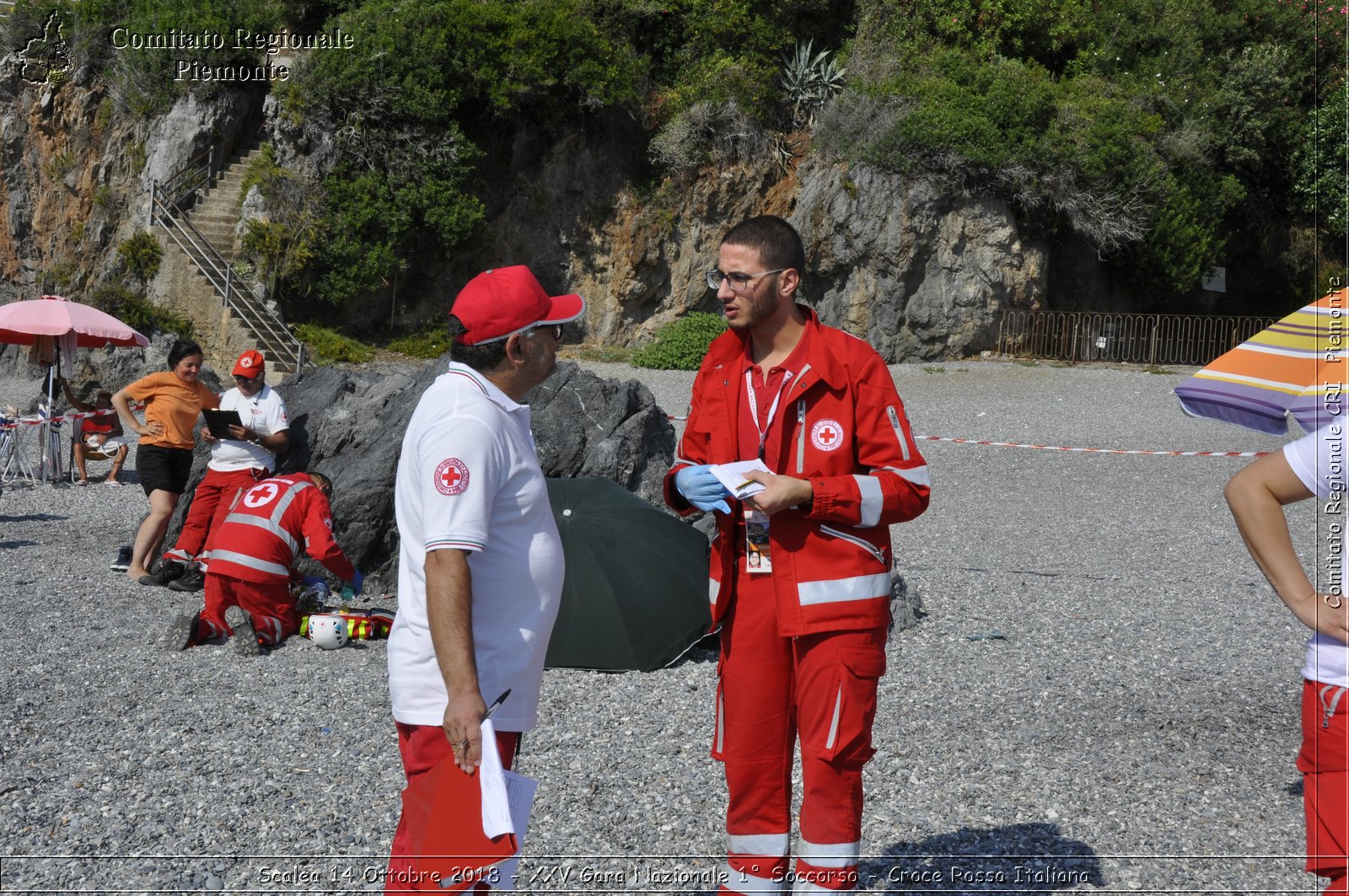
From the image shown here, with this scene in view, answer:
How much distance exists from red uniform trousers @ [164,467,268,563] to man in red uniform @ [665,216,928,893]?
5248mm

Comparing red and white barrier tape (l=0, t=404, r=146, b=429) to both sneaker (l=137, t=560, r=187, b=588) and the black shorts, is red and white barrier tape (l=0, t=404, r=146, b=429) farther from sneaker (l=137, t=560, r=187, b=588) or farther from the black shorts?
sneaker (l=137, t=560, r=187, b=588)

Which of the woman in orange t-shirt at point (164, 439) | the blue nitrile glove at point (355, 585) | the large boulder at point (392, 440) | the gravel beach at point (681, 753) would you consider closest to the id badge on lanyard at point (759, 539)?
the gravel beach at point (681, 753)

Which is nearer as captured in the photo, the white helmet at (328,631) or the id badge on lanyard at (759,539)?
the id badge on lanyard at (759,539)

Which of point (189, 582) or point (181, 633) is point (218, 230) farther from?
point (181, 633)

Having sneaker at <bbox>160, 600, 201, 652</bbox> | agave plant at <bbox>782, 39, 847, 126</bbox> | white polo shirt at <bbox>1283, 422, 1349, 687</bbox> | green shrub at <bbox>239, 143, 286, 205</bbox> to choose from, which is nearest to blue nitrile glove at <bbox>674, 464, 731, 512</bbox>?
white polo shirt at <bbox>1283, 422, 1349, 687</bbox>

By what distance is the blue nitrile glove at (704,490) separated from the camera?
2910 millimetres

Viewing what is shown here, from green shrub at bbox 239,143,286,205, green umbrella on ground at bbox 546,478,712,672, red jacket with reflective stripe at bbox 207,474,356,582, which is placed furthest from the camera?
green shrub at bbox 239,143,286,205

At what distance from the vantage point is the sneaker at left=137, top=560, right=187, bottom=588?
7.57m

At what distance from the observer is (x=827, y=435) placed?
296cm

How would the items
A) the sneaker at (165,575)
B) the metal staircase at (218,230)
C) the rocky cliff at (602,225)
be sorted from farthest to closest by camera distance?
the rocky cliff at (602,225) < the metal staircase at (218,230) < the sneaker at (165,575)

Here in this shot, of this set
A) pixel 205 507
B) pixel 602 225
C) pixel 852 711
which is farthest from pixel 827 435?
pixel 602 225

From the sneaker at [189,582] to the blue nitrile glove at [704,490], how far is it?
5.63 metres

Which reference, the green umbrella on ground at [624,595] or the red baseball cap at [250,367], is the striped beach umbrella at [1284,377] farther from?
the red baseball cap at [250,367]

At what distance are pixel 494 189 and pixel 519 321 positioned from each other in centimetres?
2179
